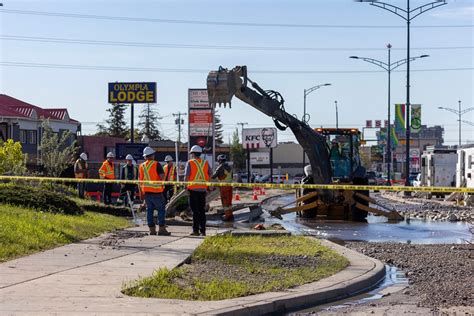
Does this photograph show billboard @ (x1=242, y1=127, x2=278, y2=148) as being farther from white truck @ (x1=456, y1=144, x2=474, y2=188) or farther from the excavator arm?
the excavator arm

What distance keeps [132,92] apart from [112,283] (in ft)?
131

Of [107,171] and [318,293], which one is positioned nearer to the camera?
[318,293]

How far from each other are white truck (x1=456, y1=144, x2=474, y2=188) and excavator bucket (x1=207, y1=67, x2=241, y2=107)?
19.8 m

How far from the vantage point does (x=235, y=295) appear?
32.9ft

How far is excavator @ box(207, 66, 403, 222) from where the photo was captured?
78.4 feet

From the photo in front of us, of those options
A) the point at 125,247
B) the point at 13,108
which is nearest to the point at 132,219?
the point at 125,247

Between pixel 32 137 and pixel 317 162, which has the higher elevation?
pixel 32 137

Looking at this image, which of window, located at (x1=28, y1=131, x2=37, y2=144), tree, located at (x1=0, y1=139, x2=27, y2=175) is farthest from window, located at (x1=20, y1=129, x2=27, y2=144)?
tree, located at (x1=0, y1=139, x2=27, y2=175)

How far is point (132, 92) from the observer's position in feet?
164

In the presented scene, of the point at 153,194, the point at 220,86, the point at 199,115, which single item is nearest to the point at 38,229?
the point at 153,194

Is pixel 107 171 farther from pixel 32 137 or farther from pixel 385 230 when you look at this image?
pixel 32 137

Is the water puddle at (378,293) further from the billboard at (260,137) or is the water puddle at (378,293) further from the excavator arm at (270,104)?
the billboard at (260,137)

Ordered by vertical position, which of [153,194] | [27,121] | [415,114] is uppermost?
[415,114]

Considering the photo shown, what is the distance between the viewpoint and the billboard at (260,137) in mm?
61250
